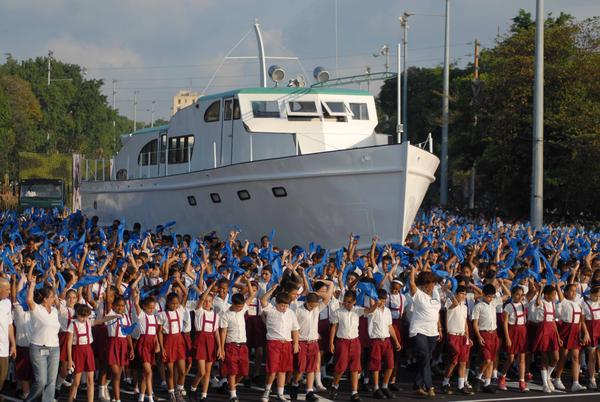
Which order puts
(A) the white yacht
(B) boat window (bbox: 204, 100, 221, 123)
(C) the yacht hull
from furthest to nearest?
(B) boat window (bbox: 204, 100, 221, 123)
(A) the white yacht
(C) the yacht hull

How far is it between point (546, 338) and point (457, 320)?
3.97 ft

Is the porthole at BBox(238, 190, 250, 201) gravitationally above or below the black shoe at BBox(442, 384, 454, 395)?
above

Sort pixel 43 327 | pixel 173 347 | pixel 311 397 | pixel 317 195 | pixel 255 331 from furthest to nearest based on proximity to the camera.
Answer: pixel 317 195
pixel 255 331
pixel 311 397
pixel 173 347
pixel 43 327

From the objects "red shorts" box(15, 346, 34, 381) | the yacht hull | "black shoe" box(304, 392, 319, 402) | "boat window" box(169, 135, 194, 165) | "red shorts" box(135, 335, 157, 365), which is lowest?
"black shoe" box(304, 392, 319, 402)

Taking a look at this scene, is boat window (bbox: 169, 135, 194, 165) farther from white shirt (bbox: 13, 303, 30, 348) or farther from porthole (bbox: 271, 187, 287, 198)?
white shirt (bbox: 13, 303, 30, 348)

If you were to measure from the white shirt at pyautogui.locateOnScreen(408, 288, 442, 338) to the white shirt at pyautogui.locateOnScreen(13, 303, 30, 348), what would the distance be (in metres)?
4.32

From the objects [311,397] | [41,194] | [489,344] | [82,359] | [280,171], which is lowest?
[311,397]

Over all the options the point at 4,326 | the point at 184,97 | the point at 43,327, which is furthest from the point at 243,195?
the point at 184,97

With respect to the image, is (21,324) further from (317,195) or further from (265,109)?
(265,109)

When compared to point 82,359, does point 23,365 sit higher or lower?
lower

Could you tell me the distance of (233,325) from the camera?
11922mm

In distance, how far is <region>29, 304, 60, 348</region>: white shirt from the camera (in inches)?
423

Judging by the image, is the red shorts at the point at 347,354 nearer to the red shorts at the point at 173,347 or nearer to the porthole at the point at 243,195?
the red shorts at the point at 173,347

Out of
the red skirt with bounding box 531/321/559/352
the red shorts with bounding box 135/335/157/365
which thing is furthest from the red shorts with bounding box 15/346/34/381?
the red skirt with bounding box 531/321/559/352
